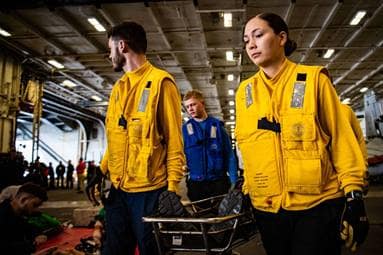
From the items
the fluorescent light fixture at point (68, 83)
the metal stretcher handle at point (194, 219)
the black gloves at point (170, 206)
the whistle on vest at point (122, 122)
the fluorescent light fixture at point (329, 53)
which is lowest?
the metal stretcher handle at point (194, 219)

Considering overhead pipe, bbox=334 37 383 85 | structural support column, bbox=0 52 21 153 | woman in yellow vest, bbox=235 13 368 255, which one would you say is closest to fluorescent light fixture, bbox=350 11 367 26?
overhead pipe, bbox=334 37 383 85

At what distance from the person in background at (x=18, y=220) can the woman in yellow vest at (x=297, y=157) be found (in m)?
3.03

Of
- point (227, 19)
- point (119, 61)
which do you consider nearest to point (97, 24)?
point (227, 19)

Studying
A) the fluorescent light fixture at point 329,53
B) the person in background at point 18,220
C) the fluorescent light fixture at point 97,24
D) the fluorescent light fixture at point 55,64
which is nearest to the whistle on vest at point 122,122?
the person in background at point 18,220

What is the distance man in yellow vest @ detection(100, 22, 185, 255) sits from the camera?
170 cm

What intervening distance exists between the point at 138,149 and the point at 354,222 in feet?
3.19

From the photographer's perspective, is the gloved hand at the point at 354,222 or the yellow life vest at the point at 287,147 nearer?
the gloved hand at the point at 354,222

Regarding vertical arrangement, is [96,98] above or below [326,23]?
above

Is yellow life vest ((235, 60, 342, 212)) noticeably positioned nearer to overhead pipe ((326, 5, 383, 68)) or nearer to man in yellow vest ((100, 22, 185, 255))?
man in yellow vest ((100, 22, 185, 255))

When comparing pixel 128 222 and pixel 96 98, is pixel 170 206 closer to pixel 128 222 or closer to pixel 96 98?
pixel 128 222

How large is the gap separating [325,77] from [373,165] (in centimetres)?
1390

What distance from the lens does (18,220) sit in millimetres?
3926

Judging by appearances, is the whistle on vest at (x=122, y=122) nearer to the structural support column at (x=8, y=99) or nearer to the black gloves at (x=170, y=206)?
the black gloves at (x=170, y=206)

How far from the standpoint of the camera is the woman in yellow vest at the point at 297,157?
133cm
